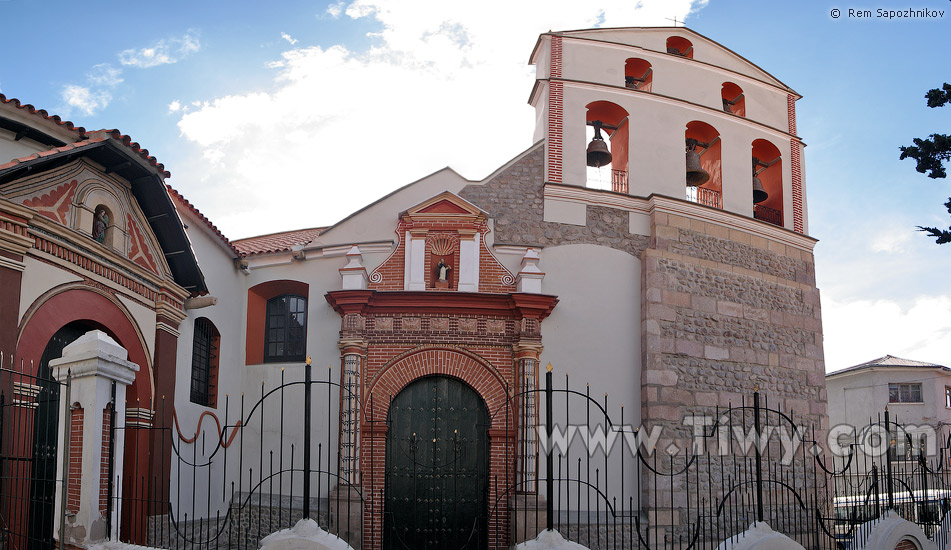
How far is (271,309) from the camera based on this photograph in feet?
51.8

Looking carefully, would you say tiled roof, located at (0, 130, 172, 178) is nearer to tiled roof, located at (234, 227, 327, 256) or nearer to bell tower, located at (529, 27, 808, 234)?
tiled roof, located at (234, 227, 327, 256)

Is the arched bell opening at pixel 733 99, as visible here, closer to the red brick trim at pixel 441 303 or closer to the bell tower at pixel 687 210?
the bell tower at pixel 687 210

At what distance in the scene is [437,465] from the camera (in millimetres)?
13867

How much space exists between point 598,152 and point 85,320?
8.81 m

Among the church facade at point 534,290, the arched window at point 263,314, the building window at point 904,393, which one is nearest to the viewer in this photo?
the church facade at point 534,290

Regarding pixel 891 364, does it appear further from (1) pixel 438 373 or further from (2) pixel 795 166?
(1) pixel 438 373

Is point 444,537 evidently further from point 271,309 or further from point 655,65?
point 655,65

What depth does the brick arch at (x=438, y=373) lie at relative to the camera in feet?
46.8

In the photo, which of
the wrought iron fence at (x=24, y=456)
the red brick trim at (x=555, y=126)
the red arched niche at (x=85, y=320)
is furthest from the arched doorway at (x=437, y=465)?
the wrought iron fence at (x=24, y=456)

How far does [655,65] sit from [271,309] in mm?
8164

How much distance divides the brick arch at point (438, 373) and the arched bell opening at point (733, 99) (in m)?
6.96

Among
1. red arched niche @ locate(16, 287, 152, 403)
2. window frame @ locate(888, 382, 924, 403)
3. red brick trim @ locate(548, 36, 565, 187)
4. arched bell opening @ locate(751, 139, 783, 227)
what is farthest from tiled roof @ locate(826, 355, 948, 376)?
red arched niche @ locate(16, 287, 152, 403)

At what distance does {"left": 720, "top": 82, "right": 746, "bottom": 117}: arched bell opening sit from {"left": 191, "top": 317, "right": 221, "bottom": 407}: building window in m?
10.2

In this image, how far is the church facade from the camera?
45.7 feet
